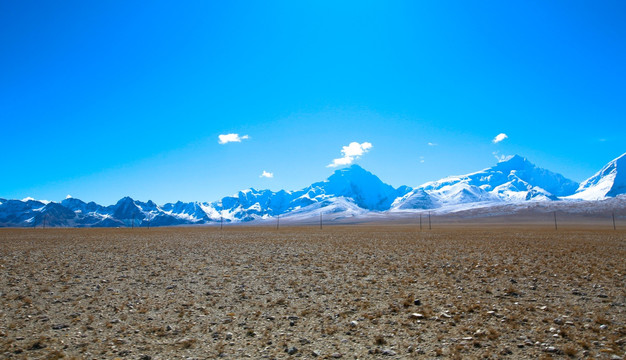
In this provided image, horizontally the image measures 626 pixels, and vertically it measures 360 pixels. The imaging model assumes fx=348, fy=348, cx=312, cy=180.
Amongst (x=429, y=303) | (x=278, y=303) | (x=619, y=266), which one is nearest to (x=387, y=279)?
(x=429, y=303)

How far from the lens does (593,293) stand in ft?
46.2

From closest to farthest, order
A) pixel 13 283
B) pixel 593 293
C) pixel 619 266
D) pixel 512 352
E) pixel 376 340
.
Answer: pixel 512 352 → pixel 376 340 → pixel 593 293 → pixel 13 283 → pixel 619 266

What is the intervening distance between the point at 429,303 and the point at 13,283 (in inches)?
751

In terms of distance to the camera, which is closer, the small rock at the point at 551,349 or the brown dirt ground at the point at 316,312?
the small rock at the point at 551,349

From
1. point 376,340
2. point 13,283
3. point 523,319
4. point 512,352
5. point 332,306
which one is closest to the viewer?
point 512,352

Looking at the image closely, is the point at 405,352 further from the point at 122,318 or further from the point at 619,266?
the point at 619,266

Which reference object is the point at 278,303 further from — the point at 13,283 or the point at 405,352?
the point at 13,283

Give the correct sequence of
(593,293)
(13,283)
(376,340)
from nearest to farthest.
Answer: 1. (376,340)
2. (593,293)
3. (13,283)

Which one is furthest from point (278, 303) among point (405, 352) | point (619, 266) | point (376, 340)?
point (619, 266)

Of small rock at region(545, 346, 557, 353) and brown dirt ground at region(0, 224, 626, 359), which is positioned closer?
small rock at region(545, 346, 557, 353)

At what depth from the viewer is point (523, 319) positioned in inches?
426

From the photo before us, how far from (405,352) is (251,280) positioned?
10694 mm

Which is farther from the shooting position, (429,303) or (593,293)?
(593,293)

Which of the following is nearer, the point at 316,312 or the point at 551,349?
the point at 551,349
